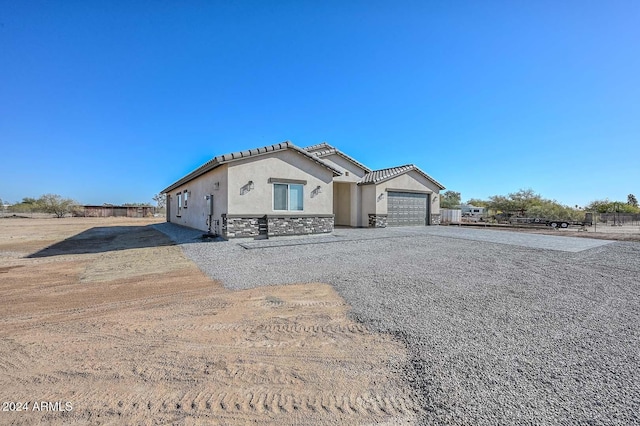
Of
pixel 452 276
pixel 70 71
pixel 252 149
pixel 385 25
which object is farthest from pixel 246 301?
A: pixel 70 71

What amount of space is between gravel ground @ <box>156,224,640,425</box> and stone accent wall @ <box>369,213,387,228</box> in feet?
26.8

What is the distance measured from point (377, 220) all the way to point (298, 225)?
6780mm

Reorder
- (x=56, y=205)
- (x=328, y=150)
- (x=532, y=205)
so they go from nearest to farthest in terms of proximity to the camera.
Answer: (x=328, y=150) < (x=532, y=205) < (x=56, y=205)

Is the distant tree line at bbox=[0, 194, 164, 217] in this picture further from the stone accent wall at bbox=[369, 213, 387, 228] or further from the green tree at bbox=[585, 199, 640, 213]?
the green tree at bbox=[585, 199, 640, 213]

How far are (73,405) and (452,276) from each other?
20.4ft

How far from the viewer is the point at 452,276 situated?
6.00 meters

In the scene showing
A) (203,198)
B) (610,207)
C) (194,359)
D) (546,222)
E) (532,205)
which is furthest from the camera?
(610,207)

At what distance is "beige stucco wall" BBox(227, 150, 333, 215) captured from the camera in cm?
1080

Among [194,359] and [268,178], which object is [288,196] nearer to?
[268,178]

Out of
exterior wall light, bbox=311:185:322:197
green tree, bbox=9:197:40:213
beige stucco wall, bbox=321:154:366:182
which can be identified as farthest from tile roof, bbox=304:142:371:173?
green tree, bbox=9:197:40:213

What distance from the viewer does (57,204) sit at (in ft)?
121

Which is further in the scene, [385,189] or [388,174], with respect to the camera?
[388,174]

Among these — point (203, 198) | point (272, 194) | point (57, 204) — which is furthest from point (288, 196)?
point (57, 204)

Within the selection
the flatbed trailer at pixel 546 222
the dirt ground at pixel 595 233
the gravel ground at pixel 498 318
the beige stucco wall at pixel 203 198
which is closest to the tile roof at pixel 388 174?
the dirt ground at pixel 595 233
